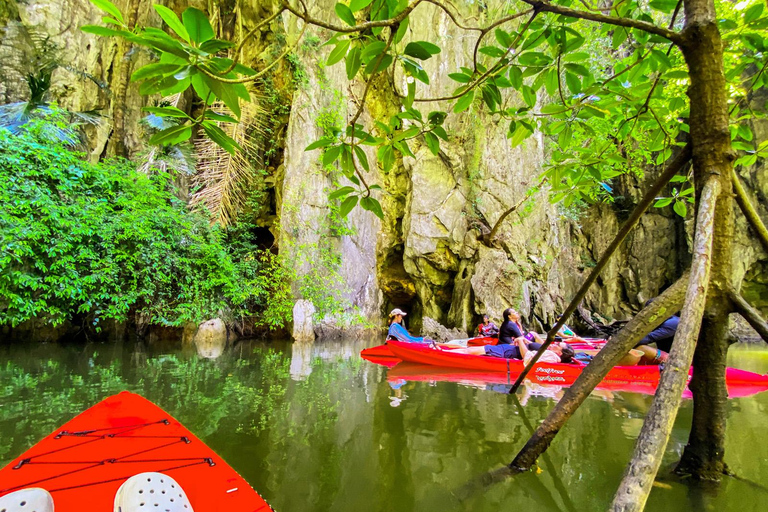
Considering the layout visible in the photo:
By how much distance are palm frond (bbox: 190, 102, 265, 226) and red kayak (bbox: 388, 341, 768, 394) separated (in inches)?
250

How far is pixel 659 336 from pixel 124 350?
7.76 m

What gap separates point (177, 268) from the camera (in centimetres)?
751

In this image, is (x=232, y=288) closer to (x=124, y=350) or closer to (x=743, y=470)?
(x=124, y=350)

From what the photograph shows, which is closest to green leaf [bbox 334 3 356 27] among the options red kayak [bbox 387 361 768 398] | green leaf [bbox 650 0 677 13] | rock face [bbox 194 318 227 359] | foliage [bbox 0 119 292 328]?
green leaf [bbox 650 0 677 13]

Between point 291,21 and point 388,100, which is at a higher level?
point 291,21

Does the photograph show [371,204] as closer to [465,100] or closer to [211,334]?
[465,100]

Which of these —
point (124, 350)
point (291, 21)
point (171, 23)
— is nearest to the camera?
point (171, 23)

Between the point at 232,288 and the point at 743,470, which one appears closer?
the point at 743,470

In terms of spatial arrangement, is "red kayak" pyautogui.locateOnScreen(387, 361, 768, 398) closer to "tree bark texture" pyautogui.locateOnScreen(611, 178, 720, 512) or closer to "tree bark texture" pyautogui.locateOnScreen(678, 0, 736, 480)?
"tree bark texture" pyautogui.locateOnScreen(678, 0, 736, 480)

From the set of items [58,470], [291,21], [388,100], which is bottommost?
[58,470]

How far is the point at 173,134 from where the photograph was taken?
2.71 ft

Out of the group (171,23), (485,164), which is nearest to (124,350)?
(171,23)

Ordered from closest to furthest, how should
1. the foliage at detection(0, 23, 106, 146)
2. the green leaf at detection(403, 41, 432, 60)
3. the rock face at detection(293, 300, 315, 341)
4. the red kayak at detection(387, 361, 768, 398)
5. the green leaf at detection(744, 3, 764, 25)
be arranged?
the green leaf at detection(403, 41, 432, 60)
the green leaf at detection(744, 3, 764, 25)
the red kayak at detection(387, 361, 768, 398)
the foliage at detection(0, 23, 106, 146)
the rock face at detection(293, 300, 315, 341)

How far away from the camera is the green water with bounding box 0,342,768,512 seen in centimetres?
158
